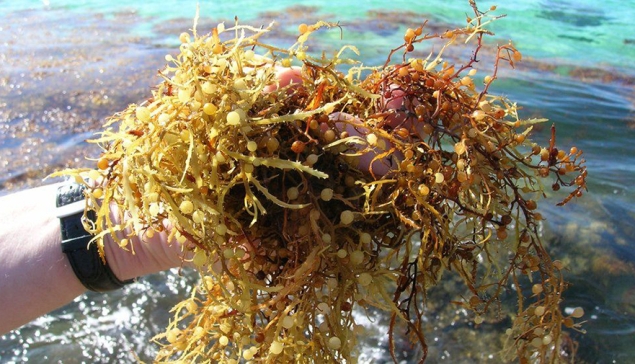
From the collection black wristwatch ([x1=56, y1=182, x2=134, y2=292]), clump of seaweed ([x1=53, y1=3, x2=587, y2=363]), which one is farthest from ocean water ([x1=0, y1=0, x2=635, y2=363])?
clump of seaweed ([x1=53, y1=3, x2=587, y2=363])

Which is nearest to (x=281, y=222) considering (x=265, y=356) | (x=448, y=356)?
(x=265, y=356)

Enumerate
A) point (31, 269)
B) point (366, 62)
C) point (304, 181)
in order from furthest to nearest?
point (366, 62) < point (31, 269) < point (304, 181)

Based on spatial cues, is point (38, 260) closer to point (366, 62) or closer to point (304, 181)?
point (304, 181)

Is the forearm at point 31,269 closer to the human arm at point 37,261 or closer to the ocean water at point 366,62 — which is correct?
the human arm at point 37,261

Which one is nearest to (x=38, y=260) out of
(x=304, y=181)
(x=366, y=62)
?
(x=304, y=181)

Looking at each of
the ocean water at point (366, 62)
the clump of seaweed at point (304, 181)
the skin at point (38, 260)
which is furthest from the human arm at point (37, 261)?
the clump of seaweed at point (304, 181)
